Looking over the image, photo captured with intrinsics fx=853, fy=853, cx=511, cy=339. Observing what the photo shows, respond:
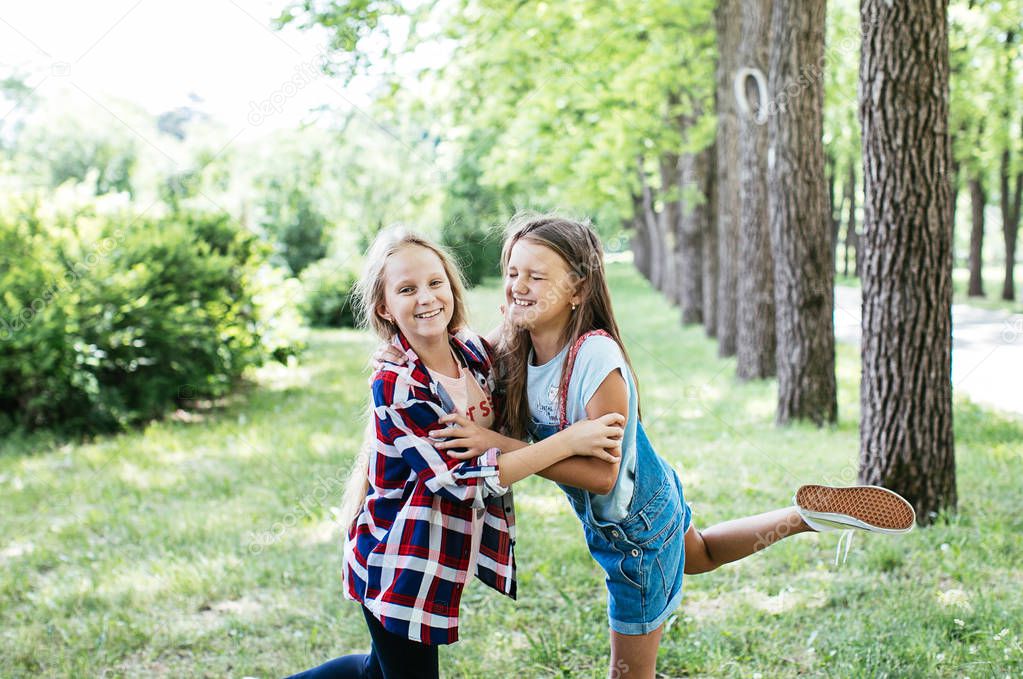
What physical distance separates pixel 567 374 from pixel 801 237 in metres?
5.38

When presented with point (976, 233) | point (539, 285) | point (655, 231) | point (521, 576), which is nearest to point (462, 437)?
point (539, 285)

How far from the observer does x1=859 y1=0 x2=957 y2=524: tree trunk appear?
176 inches

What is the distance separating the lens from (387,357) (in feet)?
8.26

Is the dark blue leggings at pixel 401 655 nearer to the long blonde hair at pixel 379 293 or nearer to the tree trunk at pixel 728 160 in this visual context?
the long blonde hair at pixel 379 293

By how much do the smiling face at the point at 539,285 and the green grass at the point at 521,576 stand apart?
55.4 inches

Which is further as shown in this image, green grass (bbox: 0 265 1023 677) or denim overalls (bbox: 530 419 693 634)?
green grass (bbox: 0 265 1023 677)

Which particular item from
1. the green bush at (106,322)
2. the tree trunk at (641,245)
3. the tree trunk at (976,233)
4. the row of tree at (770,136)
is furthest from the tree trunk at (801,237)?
the tree trunk at (641,245)

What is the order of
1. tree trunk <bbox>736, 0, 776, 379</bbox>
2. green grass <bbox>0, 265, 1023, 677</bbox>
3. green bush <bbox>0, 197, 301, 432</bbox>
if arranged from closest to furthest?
1. green grass <bbox>0, 265, 1023, 677</bbox>
2. green bush <bbox>0, 197, 301, 432</bbox>
3. tree trunk <bbox>736, 0, 776, 379</bbox>

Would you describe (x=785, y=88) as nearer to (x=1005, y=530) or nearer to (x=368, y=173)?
(x=1005, y=530)

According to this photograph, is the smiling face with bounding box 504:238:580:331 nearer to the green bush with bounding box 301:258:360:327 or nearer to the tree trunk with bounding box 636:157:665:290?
the tree trunk with bounding box 636:157:665:290

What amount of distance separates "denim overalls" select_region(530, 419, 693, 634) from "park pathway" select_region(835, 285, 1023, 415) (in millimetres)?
6577

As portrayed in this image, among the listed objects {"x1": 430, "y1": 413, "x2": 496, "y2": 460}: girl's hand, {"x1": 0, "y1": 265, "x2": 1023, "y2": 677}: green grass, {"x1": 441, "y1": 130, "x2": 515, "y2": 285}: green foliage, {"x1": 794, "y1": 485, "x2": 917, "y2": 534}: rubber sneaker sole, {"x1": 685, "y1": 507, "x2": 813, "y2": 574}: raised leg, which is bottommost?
{"x1": 0, "y1": 265, "x2": 1023, "y2": 677}: green grass

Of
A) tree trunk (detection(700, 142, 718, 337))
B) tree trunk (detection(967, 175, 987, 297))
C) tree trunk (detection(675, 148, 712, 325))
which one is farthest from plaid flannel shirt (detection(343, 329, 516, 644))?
tree trunk (detection(967, 175, 987, 297))

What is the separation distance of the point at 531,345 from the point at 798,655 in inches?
70.2
